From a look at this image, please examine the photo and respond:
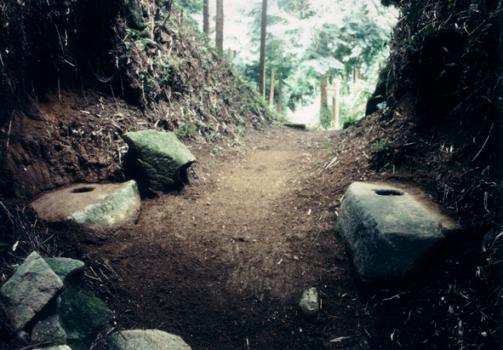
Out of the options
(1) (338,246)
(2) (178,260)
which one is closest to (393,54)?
(1) (338,246)

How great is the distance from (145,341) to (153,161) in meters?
2.47

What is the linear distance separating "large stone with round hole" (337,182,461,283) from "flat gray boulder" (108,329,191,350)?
1.83 m

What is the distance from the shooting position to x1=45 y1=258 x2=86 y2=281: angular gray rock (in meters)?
2.93

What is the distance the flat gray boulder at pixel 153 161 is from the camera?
15.1 ft

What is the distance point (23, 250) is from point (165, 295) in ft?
4.70

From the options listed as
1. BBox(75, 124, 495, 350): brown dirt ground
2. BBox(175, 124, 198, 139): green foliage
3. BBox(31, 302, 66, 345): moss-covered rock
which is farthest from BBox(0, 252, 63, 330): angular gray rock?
BBox(175, 124, 198, 139): green foliage

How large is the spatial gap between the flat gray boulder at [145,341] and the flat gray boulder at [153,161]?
7.09 feet

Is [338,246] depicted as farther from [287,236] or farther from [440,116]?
[440,116]

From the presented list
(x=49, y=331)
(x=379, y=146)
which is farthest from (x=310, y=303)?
(x=379, y=146)

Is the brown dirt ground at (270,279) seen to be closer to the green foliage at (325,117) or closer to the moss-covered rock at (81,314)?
the moss-covered rock at (81,314)

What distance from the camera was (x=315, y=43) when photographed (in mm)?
15969

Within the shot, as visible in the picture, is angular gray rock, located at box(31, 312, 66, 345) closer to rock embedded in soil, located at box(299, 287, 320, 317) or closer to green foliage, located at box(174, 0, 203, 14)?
rock embedded in soil, located at box(299, 287, 320, 317)

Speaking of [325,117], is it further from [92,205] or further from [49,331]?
[49,331]

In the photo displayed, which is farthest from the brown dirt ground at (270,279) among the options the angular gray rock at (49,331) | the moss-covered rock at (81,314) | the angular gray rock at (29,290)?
the angular gray rock at (29,290)
